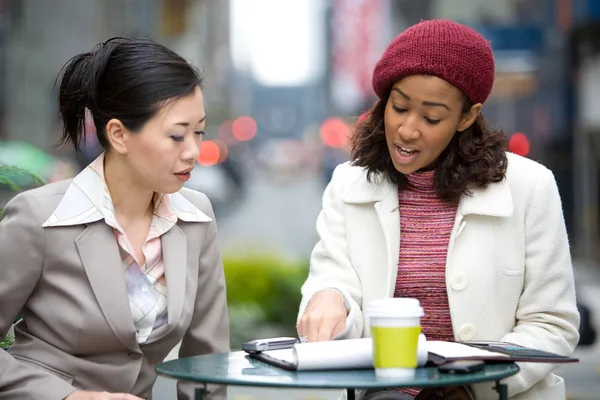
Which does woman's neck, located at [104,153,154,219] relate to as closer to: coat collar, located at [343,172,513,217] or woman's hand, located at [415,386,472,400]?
coat collar, located at [343,172,513,217]

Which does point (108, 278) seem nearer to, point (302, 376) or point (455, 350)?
point (302, 376)

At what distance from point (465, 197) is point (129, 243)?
1.09 meters

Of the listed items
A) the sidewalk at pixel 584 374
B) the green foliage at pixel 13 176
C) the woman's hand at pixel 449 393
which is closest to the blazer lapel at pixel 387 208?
the woman's hand at pixel 449 393

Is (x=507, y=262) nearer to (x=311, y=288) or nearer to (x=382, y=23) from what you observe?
(x=311, y=288)

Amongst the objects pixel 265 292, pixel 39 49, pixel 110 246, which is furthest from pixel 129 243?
pixel 39 49

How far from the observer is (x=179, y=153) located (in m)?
3.26

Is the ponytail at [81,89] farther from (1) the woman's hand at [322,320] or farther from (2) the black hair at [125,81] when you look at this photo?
(1) the woman's hand at [322,320]

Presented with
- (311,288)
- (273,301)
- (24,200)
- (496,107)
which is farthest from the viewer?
(496,107)

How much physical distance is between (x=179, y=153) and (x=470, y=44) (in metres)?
0.95

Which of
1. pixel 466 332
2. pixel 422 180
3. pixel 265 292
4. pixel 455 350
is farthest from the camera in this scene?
pixel 265 292

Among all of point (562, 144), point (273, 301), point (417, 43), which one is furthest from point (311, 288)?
point (562, 144)

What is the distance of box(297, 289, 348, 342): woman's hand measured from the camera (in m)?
3.34

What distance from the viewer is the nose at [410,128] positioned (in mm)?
3457

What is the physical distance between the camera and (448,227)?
366 centimetres
